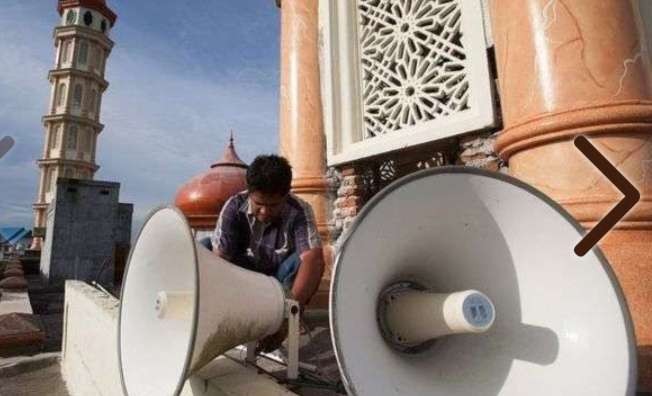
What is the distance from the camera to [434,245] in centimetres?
138

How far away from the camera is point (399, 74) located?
4.11 metres

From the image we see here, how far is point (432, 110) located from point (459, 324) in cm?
293

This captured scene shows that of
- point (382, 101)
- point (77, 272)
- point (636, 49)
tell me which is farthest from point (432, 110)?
point (77, 272)

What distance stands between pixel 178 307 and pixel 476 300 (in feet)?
3.27

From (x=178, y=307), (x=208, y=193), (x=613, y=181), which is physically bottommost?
(x=178, y=307)

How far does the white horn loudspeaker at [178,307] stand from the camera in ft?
4.27

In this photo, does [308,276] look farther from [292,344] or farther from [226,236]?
[226,236]

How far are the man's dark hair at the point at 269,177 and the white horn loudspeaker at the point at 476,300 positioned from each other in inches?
34.4

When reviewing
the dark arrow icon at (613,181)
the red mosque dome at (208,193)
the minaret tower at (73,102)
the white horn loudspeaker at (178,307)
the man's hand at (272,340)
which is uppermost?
the minaret tower at (73,102)

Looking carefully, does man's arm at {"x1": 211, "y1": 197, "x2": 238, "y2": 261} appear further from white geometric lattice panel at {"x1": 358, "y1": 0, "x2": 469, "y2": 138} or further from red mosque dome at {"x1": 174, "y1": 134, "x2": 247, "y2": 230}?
red mosque dome at {"x1": 174, "y1": 134, "x2": 247, "y2": 230}

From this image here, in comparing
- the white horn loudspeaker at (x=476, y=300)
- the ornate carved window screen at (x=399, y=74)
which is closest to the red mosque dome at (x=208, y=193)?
A: the ornate carved window screen at (x=399, y=74)

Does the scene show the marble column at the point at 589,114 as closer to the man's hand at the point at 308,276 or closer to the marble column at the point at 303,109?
the man's hand at the point at 308,276

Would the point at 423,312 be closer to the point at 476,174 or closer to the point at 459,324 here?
the point at 459,324

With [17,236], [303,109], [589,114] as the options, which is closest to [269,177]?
[589,114]
